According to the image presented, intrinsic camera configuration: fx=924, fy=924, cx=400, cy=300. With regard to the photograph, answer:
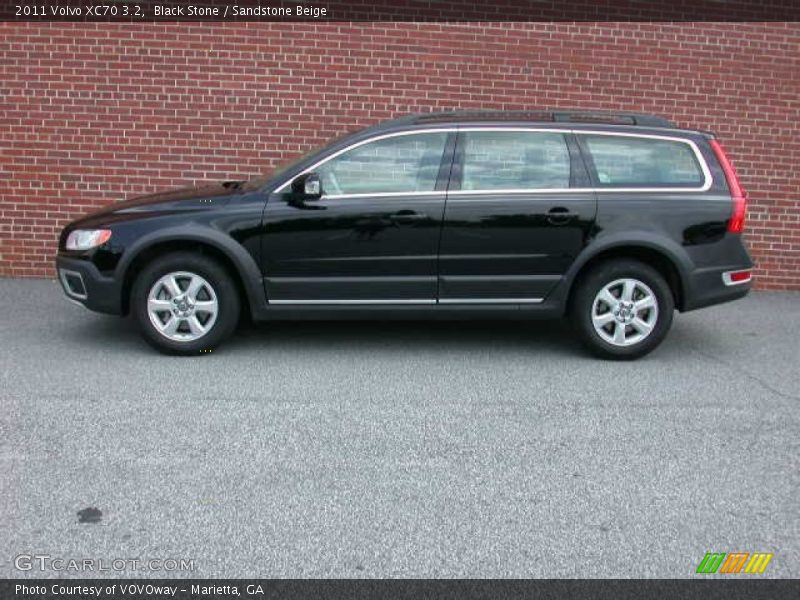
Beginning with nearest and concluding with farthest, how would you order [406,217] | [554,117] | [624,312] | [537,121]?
[406,217]
[624,312]
[537,121]
[554,117]

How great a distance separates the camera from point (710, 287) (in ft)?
21.9

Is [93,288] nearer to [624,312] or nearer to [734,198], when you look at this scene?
[624,312]

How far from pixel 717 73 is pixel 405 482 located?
22.6 feet

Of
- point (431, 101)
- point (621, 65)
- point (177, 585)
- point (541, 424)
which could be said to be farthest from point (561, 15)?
point (177, 585)

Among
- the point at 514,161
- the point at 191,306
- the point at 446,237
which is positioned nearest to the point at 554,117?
the point at 514,161

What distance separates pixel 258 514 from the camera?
3.93m

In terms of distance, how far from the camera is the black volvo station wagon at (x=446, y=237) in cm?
644

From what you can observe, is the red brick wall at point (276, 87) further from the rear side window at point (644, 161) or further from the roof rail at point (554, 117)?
the rear side window at point (644, 161)

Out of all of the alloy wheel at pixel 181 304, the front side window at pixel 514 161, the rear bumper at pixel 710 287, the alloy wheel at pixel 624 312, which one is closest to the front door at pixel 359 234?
the front side window at pixel 514 161

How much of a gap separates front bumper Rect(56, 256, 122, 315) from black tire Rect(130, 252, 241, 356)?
0.44ft

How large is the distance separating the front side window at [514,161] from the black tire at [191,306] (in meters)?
1.84

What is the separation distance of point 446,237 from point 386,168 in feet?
2.13

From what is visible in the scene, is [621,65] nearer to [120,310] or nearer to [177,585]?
[120,310]

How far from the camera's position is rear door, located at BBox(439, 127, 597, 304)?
21.3ft
